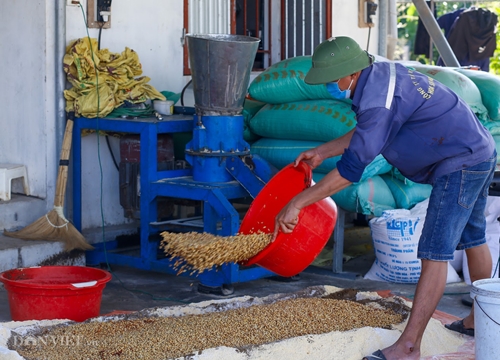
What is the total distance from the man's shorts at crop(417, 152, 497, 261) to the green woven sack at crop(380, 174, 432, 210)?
2.07 metres

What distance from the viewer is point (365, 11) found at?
27.2 ft

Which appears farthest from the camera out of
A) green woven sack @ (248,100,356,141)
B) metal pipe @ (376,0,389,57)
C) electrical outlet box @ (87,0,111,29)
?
metal pipe @ (376,0,389,57)

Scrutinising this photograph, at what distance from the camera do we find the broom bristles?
5547mm

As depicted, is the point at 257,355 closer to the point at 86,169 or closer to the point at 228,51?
the point at 228,51

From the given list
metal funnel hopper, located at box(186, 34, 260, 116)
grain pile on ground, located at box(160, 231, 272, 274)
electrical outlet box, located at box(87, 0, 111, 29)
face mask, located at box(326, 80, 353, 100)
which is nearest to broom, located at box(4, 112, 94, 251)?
electrical outlet box, located at box(87, 0, 111, 29)

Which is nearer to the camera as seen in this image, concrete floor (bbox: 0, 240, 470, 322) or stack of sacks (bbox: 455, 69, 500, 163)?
concrete floor (bbox: 0, 240, 470, 322)

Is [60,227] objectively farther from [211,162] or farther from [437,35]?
[437,35]

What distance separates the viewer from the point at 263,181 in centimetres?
532

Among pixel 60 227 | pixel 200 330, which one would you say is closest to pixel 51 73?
pixel 60 227

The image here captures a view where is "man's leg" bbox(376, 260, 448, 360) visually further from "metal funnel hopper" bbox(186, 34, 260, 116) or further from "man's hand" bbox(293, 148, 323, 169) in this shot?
"metal funnel hopper" bbox(186, 34, 260, 116)

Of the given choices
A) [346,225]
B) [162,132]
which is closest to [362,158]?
[162,132]

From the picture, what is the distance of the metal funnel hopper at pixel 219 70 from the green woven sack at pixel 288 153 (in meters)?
0.61

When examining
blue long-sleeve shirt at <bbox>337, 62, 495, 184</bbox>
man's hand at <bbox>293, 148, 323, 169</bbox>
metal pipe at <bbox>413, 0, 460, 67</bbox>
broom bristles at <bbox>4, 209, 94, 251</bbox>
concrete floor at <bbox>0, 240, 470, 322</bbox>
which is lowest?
concrete floor at <bbox>0, 240, 470, 322</bbox>

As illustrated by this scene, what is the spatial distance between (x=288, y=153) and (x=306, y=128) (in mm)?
253
